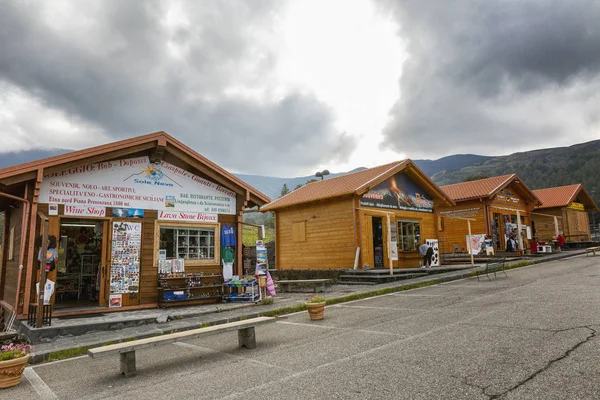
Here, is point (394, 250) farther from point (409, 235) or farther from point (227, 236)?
point (227, 236)

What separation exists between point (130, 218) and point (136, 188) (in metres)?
0.89

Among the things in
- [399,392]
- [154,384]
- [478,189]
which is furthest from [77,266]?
[478,189]

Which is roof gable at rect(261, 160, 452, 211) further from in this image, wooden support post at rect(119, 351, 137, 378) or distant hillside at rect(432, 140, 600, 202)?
distant hillside at rect(432, 140, 600, 202)

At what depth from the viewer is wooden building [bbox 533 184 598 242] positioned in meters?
33.2

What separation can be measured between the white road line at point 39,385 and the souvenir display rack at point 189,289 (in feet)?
14.8

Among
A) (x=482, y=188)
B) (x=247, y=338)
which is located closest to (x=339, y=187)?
(x=482, y=188)

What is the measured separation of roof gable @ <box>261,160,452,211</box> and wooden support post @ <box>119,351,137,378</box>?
40.1 ft

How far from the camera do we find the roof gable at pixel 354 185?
1738 cm

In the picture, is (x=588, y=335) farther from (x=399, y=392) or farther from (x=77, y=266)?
(x=77, y=266)

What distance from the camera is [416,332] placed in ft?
21.8

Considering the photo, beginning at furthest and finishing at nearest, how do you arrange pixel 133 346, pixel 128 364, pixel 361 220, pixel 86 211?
pixel 361 220 < pixel 86 211 < pixel 128 364 < pixel 133 346

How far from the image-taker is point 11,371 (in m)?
5.40

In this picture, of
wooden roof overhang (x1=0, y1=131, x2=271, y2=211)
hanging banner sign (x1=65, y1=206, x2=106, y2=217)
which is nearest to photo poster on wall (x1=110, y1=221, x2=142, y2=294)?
hanging banner sign (x1=65, y1=206, x2=106, y2=217)

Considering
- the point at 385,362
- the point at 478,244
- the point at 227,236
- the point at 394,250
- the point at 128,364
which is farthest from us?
the point at 478,244
